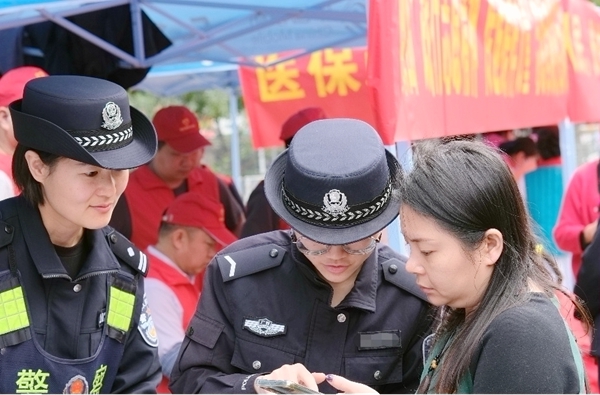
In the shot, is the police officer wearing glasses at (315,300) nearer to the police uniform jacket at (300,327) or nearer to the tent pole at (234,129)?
the police uniform jacket at (300,327)

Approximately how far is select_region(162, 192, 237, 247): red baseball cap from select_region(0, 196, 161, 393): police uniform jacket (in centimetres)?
140

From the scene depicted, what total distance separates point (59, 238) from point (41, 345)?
0.28m

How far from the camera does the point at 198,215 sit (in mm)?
3895

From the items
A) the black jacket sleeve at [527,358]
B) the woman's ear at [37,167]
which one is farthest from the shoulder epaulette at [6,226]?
the black jacket sleeve at [527,358]

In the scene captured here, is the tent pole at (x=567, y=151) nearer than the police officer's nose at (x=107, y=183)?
No

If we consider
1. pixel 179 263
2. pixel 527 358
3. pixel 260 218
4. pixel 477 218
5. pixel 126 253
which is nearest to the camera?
pixel 527 358

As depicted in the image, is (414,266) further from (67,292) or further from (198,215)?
(198,215)

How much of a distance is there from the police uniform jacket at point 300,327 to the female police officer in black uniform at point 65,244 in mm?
263

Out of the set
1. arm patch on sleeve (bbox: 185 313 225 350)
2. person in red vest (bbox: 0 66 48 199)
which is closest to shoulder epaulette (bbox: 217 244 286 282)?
arm patch on sleeve (bbox: 185 313 225 350)

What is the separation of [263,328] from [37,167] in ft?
2.33

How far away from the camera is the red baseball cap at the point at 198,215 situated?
12.6ft

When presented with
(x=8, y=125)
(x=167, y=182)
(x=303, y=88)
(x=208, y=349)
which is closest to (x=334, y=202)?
(x=208, y=349)

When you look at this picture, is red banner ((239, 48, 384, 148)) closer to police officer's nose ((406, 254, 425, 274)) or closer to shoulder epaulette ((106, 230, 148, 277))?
shoulder epaulette ((106, 230, 148, 277))

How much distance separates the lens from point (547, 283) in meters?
1.81
